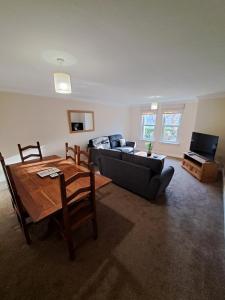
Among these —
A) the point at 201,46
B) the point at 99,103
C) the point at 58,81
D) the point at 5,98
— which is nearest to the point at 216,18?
the point at 201,46

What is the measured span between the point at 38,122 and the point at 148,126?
467cm

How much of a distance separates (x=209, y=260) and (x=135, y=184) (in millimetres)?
1485

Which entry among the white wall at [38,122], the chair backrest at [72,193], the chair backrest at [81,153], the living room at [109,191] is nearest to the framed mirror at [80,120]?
the white wall at [38,122]

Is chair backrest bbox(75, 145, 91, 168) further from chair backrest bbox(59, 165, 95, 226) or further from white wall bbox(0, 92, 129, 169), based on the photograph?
white wall bbox(0, 92, 129, 169)

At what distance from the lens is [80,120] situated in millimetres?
4699

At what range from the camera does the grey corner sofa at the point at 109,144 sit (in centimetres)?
485

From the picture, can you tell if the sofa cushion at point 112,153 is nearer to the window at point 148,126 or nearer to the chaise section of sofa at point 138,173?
the chaise section of sofa at point 138,173

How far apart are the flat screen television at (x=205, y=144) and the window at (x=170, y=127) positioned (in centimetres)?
143

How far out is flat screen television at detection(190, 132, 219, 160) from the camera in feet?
11.4

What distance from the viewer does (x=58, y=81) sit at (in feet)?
5.61

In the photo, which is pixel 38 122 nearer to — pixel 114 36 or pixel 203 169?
pixel 114 36

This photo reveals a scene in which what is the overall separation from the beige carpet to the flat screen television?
173 cm

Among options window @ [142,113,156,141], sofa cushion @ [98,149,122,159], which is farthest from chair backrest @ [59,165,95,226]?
window @ [142,113,156,141]

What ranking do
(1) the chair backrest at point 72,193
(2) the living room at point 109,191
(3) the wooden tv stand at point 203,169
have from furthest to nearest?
(3) the wooden tv stand at point 203,169, (1) the chair backrest at point 72,193, (2) the living room at point 109,191
